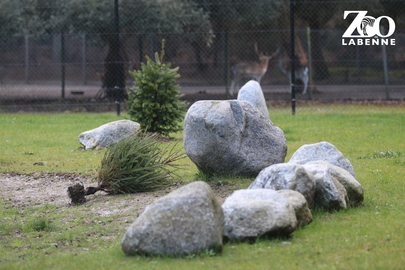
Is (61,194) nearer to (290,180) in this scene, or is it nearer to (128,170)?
(128,170)

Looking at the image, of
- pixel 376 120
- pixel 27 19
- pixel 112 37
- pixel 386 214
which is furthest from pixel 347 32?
pixel 386 214

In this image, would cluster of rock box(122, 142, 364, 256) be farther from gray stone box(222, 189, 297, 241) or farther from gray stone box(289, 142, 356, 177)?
gray stone box(289, 142, 356, 177)

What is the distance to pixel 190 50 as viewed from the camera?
66.1 feet

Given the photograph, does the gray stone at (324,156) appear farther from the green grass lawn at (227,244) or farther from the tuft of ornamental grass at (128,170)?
the tuft of ornamental grass at (128,170)

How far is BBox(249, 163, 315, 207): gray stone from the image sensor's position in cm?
604

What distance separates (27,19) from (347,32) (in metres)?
10.6

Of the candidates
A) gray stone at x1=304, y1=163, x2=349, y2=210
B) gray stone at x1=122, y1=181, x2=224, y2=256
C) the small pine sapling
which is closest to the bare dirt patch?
gray stone at x1=304, y1=163, x2=349, y2=210

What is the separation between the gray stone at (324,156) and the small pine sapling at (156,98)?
4.66 metres

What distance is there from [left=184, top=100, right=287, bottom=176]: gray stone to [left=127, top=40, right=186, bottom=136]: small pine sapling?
12.8 feet

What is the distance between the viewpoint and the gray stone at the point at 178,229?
15.9 feet

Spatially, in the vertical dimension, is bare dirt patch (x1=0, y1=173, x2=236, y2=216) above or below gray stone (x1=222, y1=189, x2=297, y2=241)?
below

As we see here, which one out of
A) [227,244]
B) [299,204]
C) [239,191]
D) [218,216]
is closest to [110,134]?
[239,191]

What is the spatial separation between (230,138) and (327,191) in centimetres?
176

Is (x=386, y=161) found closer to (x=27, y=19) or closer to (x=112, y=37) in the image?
(x=112, y=37)
